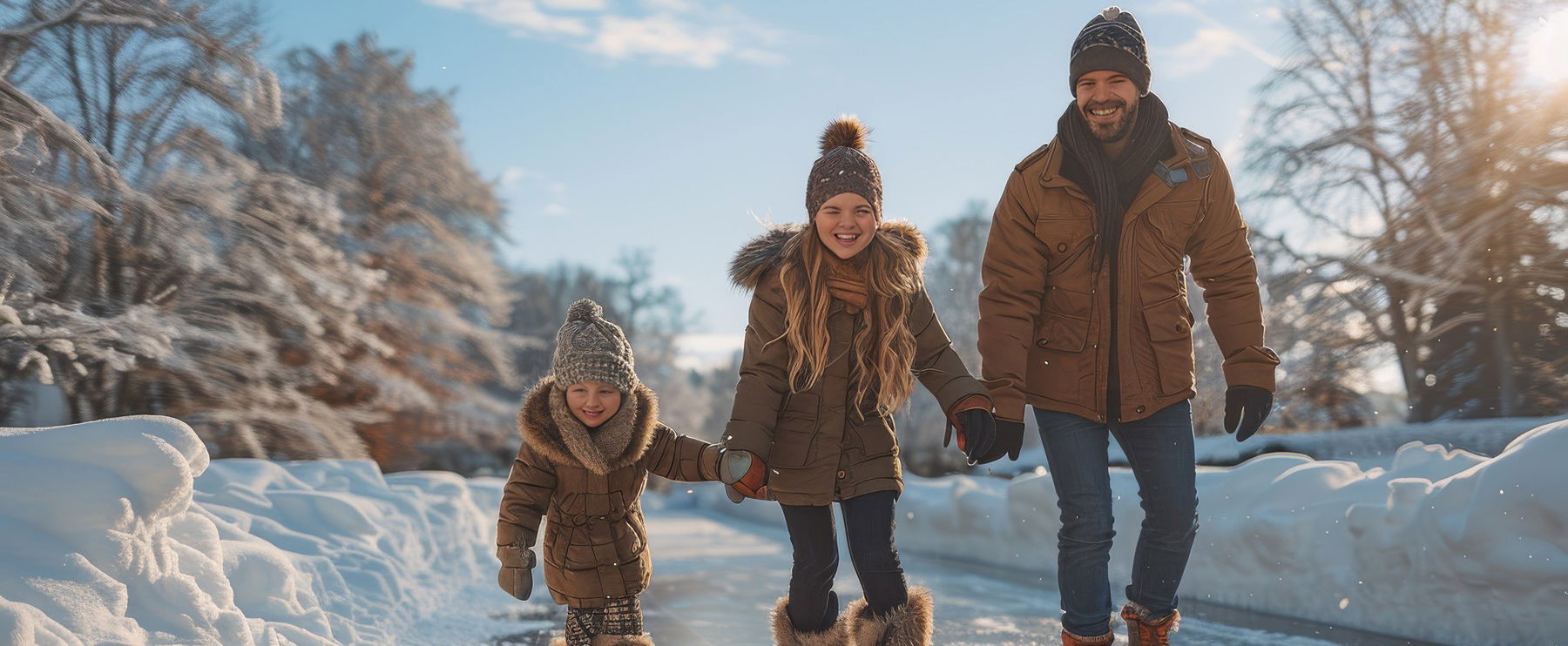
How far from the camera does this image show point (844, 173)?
4055mm

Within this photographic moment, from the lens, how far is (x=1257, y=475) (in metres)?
7.87

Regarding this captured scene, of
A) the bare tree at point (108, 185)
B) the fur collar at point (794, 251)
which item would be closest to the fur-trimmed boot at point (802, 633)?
the fur collar at point (794, 251)

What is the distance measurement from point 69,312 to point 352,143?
12.0 meters

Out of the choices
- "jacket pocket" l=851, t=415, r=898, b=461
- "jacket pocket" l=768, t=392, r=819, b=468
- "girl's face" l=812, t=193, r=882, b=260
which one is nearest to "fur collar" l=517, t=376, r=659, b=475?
"jacket pocket" l=768, t=392, r=819, b=468

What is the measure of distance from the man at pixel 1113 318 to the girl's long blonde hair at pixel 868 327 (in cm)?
30

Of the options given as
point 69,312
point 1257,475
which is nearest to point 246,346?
point 69,312

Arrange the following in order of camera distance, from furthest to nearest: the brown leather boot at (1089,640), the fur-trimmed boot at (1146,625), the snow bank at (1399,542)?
1. the snow bank at (1399,542)
2. the fur-trimmed boot at (1146,625)
3. the brown leather boot at (1089,640)

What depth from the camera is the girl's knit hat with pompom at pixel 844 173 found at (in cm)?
405

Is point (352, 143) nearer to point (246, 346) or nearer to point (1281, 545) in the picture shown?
point (246, 346)

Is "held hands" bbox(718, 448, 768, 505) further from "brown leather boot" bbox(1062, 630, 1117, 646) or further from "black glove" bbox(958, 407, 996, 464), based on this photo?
"brown leather boot" bbox(1062, 630, 1117, 646)

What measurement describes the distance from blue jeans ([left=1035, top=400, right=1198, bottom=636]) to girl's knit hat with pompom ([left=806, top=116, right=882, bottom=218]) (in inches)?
40.8

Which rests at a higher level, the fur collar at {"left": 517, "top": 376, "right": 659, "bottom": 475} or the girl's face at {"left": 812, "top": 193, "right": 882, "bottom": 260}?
the girl's face at {"left": 812, "top": 193, "right": 882, "bottom": 260}

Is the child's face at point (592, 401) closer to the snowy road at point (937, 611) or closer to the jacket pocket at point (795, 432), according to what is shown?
the jacket pocket at point (795, 432)

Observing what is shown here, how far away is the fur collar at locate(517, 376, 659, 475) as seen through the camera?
394 centimetres
